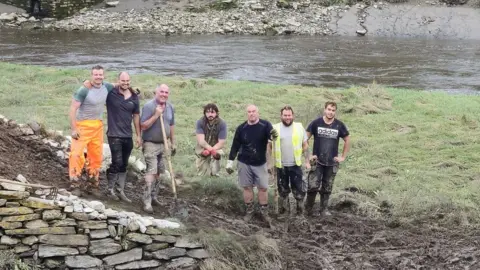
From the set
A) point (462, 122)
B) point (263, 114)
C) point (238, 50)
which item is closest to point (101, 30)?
point (238, 50)

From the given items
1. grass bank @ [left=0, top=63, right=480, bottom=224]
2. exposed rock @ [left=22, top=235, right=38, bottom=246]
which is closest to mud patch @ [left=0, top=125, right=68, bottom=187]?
exposed rock @ [left=22, top=235, right=38, bottom=246]

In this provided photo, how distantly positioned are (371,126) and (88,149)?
7478 mm

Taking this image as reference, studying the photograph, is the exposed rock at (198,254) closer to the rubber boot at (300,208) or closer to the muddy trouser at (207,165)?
the rubber boot at (300,208)

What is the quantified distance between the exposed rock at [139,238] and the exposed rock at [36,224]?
2.89ft

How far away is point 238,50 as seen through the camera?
30.0m

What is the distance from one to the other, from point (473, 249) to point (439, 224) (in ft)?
2.73

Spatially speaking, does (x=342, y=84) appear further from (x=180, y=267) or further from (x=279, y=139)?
(x=180, y=267)

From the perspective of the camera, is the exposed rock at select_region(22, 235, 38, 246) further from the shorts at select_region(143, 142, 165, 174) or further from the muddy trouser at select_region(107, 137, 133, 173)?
the shorts at select_region(143, 142, 165, 174)

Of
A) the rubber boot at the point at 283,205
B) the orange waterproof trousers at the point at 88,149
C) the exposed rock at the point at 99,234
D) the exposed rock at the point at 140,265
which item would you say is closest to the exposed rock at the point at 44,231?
the exposed rock at the point at 99,234

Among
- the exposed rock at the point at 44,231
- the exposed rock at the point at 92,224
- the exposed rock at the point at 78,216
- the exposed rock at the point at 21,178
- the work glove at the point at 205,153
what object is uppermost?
the exposed rock at the point at 21,178

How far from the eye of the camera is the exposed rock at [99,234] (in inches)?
265

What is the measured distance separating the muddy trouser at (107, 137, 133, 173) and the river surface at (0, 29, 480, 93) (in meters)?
14.5

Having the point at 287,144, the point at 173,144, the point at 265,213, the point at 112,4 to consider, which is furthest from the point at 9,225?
the point at 112,4

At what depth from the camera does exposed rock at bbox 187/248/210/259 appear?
23.3ft
